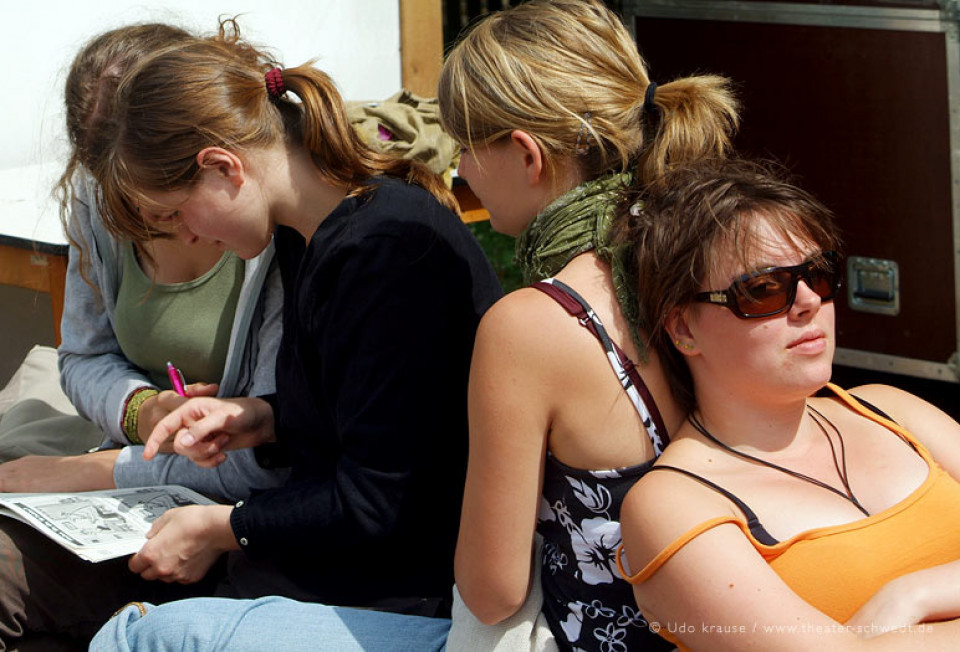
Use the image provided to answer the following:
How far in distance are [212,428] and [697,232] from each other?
1.04 meters

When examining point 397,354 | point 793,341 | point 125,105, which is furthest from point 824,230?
point 125,105

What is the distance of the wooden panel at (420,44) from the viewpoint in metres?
4.85

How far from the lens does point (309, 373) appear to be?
6.21ft

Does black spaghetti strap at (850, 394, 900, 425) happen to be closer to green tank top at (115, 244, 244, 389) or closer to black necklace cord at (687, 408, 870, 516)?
black necklace cord at (687, 408, 870, 516)

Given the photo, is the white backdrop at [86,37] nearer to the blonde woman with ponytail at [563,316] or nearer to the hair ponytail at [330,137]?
the hair ponytail at [330,137]

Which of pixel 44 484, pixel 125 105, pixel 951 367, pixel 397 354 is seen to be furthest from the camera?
pixel 951 367

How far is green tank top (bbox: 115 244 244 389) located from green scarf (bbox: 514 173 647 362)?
0.90 metres

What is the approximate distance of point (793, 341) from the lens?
1435 mm

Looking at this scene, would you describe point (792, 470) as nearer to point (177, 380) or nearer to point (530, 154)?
point (530, 154)

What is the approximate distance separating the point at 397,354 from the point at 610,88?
0.53 meters

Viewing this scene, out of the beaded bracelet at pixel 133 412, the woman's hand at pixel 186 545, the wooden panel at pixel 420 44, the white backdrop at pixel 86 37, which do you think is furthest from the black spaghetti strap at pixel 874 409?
the wooden panel at pixel 420 44

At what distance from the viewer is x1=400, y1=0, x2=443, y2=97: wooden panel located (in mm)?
4848

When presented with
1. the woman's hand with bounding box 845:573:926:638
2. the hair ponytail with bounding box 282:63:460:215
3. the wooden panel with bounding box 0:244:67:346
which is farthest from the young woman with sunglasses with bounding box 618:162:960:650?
the wooden panel with bounding box 0:244:67:346

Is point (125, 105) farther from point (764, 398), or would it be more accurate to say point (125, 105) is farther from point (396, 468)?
point (764, 398)
